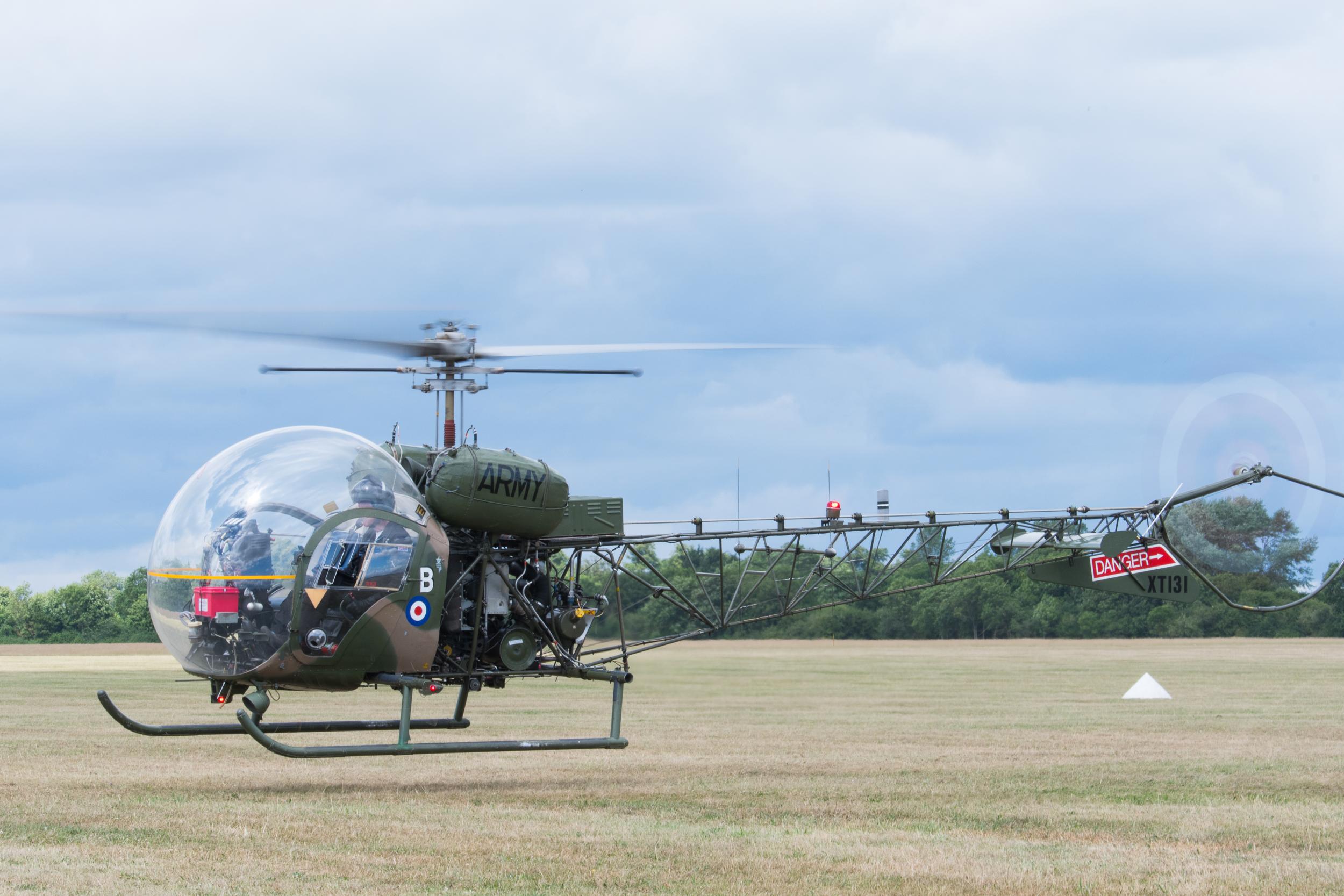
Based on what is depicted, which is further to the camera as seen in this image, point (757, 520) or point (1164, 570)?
point (1164, 570)

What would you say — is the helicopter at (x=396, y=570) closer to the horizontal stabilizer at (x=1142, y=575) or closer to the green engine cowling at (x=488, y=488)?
the green engine cowling at (x=488, y=488)

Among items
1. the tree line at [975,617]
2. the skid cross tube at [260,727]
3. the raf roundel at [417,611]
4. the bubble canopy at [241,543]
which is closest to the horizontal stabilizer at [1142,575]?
the skid cross tube at [260,727]

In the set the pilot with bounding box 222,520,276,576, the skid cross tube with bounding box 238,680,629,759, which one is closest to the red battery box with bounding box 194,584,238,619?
the pilot with bounding box 222,520,276,576

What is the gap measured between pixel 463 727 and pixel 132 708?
620 inches

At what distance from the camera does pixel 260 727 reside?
564 inches

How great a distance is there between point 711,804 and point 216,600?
5.64 meters

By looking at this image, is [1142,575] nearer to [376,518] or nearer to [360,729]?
[360,729]

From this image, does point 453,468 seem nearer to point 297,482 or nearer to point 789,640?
point 297,482

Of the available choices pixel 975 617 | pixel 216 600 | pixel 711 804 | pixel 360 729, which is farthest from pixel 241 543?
pixel 975 617

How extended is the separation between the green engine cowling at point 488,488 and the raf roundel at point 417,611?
3.25 ft

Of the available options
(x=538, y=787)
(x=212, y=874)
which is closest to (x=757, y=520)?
(x=538, y=787)

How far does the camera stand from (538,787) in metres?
16.7

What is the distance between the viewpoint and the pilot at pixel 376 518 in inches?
557

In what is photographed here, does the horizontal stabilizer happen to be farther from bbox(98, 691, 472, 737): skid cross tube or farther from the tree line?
the tree line
